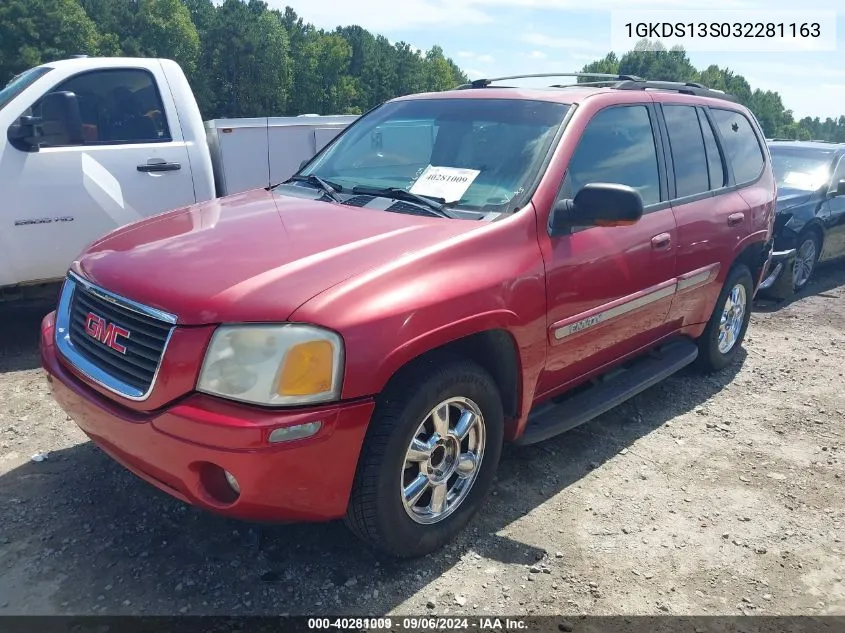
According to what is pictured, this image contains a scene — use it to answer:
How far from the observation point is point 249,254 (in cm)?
268

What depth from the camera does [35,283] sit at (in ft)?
16.7

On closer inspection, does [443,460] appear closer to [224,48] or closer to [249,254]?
[249,254]

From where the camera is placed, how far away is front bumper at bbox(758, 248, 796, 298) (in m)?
7.27

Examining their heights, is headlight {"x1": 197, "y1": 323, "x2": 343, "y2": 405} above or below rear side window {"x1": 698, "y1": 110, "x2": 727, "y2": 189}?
below

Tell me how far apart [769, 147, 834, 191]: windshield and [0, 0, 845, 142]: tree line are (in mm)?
47711

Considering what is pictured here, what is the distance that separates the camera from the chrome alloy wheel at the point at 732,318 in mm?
4926

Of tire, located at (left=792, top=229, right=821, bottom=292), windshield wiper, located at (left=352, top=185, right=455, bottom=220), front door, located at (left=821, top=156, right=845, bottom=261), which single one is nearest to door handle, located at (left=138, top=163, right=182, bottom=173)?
windshield wiper, located at (left=352, top=185, right=455, bottom=220)

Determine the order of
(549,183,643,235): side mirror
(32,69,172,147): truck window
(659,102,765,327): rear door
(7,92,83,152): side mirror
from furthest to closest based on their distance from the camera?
(32,69,172,147): truck window
(7,92,83,152): side mirror
(659,102,765,327): rear door
(549,183,643,235): side mirror

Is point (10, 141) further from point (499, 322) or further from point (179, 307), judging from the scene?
point (499, 322)

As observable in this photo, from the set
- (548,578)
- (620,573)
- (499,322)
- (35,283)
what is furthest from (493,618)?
(35,283)

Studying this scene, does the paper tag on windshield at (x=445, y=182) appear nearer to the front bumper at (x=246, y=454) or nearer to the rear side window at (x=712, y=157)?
the front bumper at (x=246, y=454)

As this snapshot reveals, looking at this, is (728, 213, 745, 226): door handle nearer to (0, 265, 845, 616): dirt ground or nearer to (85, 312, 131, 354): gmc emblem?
(0, 265, 845, 616): dirt ground

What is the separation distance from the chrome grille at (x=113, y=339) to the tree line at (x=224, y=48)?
5044 centimetres

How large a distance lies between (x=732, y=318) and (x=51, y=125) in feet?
16.4
